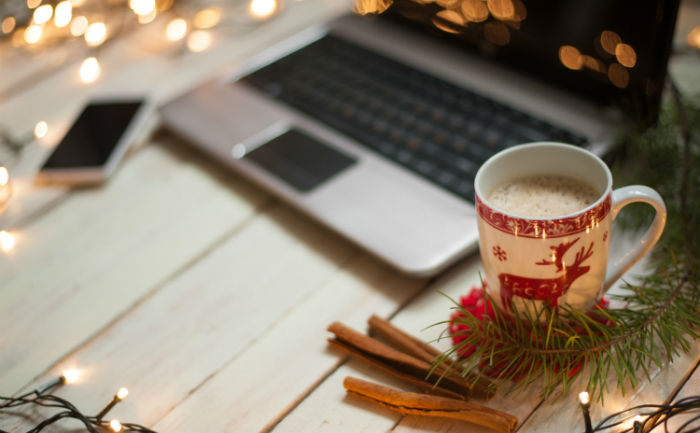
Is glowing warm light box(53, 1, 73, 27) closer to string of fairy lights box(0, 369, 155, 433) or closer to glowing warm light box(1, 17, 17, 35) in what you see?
glowing warm light box(1, 17, 17, 35)

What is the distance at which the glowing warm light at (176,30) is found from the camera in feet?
3.51

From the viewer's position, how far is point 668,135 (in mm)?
663

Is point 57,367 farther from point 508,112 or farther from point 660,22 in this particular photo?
point 660,22

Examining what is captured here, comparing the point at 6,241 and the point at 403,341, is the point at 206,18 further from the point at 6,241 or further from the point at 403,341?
the point at 403,341

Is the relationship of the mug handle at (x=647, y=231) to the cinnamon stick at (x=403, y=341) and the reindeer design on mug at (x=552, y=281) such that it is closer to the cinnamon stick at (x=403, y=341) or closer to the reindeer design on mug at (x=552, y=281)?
the reindeer design on mug at (x=552, y=281)

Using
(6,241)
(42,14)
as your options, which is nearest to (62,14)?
(42,14)

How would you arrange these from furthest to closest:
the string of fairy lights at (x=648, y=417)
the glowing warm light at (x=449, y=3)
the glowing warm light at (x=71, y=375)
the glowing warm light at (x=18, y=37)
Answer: the glowing warm light at (x=18, y=37), the glowing warm light at (x=449, y=3), the glowing warm light at (x=71, y=375), the string of fairy lights at (x=648, y=417)

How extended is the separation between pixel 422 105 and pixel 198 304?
0.34 metres

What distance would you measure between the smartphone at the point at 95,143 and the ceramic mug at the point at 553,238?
0.50m

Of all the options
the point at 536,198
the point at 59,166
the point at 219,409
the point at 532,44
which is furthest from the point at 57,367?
the point at 532,44

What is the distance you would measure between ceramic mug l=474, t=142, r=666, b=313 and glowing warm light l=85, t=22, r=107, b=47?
79 cm

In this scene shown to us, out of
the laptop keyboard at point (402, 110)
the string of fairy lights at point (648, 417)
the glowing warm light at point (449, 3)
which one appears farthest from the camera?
the glowing warm light at point (449, 3)

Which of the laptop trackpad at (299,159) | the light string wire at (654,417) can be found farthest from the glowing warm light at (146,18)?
the light string wire at (654,417)

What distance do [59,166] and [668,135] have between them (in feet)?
2.23
